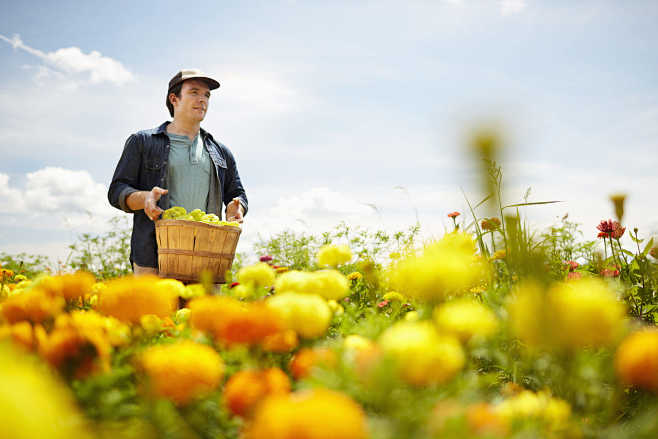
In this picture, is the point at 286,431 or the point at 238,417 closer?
the point at 286,431

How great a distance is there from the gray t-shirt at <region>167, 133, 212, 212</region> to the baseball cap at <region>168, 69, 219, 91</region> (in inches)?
15.1

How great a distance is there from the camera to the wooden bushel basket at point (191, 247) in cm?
231

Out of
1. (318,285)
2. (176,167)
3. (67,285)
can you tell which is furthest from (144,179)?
(318,285)

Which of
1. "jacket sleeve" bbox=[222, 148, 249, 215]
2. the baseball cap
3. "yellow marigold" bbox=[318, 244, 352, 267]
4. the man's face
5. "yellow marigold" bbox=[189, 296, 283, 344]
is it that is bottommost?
"yellow marigold" bbox=[189, 296, 283, 344]

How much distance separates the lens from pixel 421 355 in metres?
0.47

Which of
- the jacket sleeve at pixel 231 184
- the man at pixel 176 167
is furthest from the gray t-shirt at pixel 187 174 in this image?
the jacket sleeve at pixel 231 184

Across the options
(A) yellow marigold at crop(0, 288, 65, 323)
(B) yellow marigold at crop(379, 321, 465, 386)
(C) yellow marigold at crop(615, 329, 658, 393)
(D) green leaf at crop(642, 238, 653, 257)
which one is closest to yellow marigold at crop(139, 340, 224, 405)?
(B) yellow marigold at crop(379, 321, 465, 386)

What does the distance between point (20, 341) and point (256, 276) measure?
0.36 meters

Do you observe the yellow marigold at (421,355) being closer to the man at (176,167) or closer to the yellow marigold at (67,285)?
the yellow marigold at (67,285)

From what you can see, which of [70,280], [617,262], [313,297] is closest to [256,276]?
[313,297]

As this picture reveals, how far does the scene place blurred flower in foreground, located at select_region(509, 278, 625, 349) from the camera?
52 cm

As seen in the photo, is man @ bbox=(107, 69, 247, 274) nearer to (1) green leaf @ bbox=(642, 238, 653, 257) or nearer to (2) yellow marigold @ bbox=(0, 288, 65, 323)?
(2) yellow marigold @ bbox=(0, 288, 65, 323)

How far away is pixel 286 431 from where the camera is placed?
393 millimetres

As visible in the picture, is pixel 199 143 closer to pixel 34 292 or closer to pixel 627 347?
pixel 34 292
